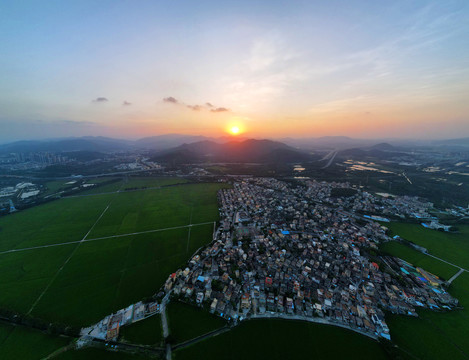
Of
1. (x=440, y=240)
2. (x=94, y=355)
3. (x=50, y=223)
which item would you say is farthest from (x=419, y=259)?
(x=50, y=223)

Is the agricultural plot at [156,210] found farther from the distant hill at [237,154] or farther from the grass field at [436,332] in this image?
the distant hill at [237,154]

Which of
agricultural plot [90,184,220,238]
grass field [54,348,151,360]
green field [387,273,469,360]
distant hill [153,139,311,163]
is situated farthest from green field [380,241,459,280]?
distant hill [153,139,311,163]

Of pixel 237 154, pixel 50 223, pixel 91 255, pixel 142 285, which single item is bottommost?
pixel 142 285

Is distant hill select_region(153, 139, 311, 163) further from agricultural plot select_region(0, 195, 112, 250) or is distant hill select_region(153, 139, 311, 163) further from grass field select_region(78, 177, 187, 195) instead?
agricultural plot select_region(0, 195, 112, 250)

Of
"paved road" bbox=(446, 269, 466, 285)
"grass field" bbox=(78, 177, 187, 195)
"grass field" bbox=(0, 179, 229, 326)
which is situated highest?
"grass field" bbox=(78, 177, 187, 195)

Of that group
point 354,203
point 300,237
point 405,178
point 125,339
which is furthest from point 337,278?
point 405,178

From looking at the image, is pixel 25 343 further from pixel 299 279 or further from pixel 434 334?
pixel 434 334
